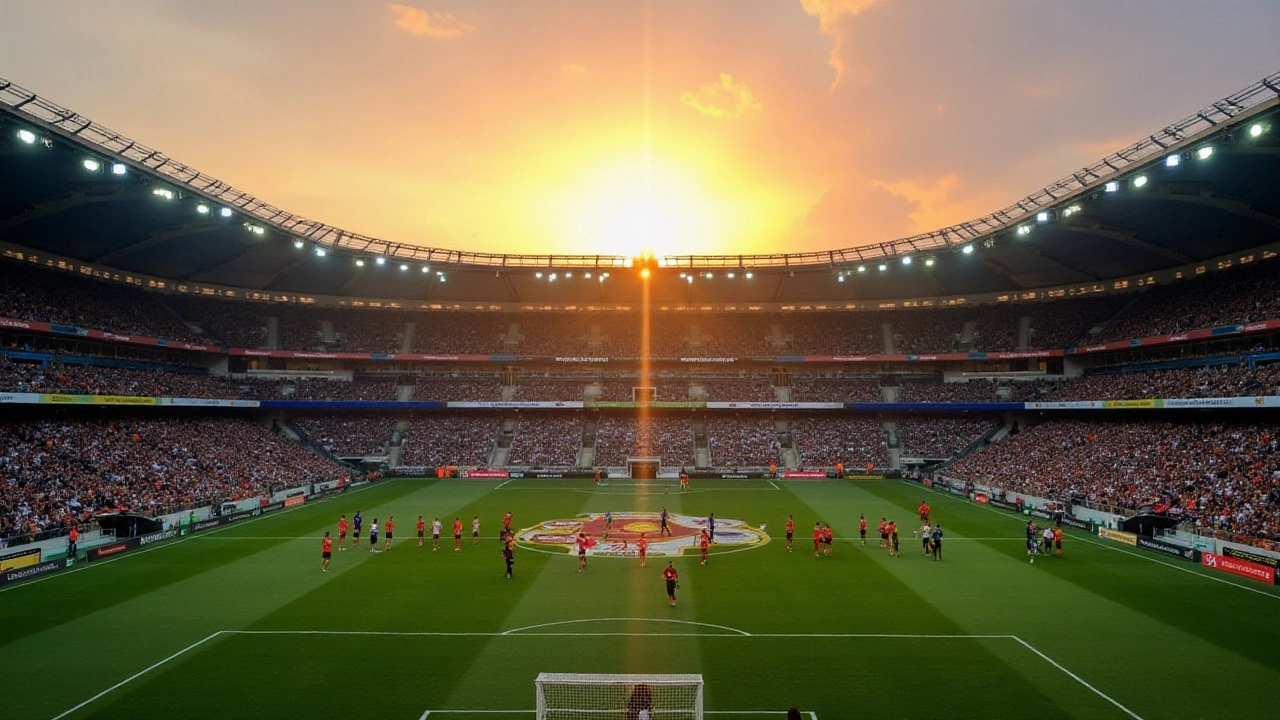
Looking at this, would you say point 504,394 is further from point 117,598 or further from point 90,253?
point 117,598

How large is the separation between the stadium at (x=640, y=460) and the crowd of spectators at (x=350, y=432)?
345 millimetres

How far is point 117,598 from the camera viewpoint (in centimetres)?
2184

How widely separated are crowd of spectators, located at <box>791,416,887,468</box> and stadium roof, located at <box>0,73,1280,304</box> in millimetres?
13443

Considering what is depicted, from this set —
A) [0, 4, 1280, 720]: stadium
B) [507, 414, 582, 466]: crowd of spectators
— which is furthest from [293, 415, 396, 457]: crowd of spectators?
[507, 414, 582, 466]: crowd of spectators

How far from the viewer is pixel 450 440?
61.4 metres

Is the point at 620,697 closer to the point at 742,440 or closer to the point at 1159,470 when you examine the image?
the point at 1159,470

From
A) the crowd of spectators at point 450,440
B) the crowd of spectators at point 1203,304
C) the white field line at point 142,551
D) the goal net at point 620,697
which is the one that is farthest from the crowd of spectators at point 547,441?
the goal net at point 620,697

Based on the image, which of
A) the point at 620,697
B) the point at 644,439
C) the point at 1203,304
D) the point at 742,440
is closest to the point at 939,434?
the point at 742,440

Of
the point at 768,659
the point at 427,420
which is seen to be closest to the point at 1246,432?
the point at 768,659

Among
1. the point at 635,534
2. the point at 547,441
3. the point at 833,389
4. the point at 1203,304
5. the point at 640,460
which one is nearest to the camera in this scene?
the point at 635,534

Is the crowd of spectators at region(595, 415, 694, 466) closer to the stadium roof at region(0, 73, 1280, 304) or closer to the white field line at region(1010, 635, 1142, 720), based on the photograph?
the stadium roof at region(0, 73, 1280, 304)

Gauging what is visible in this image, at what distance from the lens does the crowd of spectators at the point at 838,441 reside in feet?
194

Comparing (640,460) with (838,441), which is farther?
(838,441)

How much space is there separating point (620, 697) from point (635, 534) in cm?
1858
